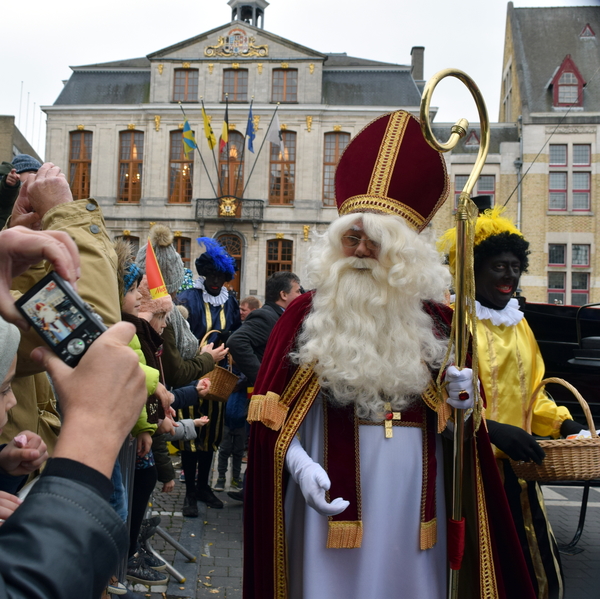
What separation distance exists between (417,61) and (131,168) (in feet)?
50.0

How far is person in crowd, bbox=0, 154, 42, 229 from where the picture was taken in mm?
2816

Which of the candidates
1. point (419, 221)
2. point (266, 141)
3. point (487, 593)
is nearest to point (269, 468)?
point (487, 593)

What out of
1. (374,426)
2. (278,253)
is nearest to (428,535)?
(374,426)

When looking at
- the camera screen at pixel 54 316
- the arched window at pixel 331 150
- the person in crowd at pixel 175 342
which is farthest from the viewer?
the arched window at pixel 331 150

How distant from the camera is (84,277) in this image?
1846mm

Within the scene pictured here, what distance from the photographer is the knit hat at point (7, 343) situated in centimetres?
127

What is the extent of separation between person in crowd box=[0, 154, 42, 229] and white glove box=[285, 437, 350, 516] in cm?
186

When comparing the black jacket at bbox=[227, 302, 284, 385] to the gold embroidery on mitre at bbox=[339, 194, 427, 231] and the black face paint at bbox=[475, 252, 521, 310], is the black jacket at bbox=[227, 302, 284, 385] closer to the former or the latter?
the black face paint at bbox=[475, 252, 521, 310]

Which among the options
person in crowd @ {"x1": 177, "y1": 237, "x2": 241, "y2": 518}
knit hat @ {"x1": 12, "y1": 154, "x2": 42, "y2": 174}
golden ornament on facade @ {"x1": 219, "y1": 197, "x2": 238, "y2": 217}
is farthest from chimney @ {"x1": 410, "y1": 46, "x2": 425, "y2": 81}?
knit hat @ {"x1": 12, "y1": 154, "x2": 42, "y2": 174}

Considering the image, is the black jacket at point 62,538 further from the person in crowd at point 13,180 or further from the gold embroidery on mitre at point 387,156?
the person in crowd at point 13,180

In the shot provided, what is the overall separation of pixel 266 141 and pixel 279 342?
24.0 m

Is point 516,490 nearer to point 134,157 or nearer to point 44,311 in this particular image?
point 44,311

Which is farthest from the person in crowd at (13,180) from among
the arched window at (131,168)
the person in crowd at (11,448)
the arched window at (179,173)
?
the arched window at (131,168)

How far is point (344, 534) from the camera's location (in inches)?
85.0
